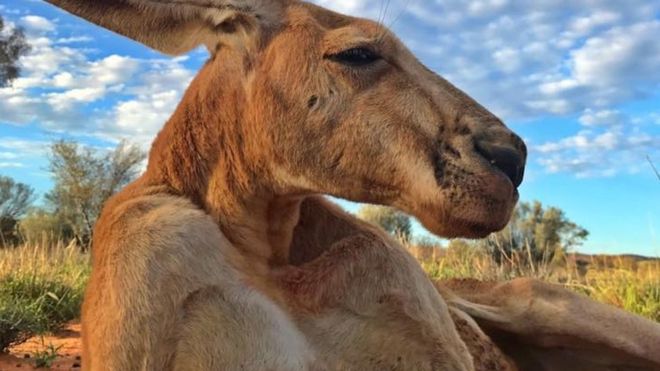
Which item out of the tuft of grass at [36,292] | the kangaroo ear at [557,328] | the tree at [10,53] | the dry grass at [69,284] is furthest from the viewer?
the tree at [10,53]

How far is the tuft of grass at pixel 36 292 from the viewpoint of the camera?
343 inches

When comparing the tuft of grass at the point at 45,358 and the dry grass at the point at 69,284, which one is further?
the dry grass at the point at 69,284

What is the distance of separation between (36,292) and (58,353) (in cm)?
289

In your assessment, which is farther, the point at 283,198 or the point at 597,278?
the point at 597,278

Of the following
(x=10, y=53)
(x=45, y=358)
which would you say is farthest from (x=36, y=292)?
(x=10, y=53)

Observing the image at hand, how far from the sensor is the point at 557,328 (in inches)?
193

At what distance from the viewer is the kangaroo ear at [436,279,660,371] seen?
4891 mm

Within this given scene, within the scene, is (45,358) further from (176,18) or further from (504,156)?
(504,156)

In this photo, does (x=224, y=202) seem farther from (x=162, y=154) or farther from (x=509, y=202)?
(x=509, y=202)

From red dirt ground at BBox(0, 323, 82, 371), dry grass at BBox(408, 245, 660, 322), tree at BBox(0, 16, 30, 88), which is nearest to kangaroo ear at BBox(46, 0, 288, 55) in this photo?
red dirt ground at BBox(0, 323, 82, 371)

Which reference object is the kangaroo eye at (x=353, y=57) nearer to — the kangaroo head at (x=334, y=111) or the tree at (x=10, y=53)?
the kangaroo head at (x=334, y=111)

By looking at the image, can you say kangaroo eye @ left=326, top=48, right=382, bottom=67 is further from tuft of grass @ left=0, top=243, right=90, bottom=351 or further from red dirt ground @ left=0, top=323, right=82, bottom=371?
tuft of grass @ left=0, top=243, right=90, bottom=351

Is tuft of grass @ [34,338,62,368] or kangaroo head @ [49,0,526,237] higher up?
kangaroo head @ [49,0,526,237]

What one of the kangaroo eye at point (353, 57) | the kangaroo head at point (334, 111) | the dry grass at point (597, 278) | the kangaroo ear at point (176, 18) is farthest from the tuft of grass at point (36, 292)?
the kangaroo eye at point (353, 57)
